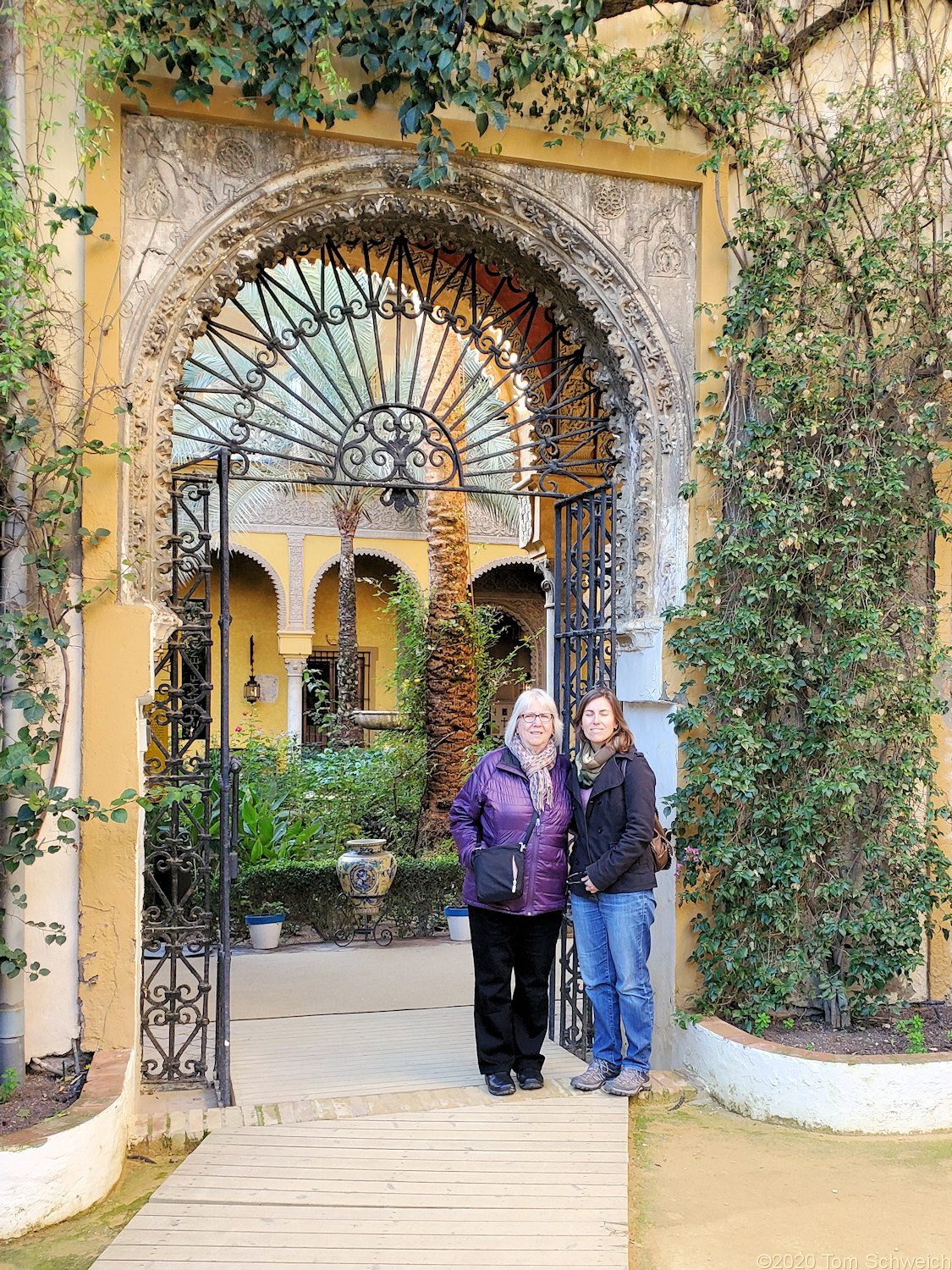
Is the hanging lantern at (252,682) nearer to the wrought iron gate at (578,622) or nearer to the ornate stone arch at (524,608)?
the ornate stone arch at (524,608)

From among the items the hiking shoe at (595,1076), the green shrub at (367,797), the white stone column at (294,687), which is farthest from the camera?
the white stone column at (294,687)

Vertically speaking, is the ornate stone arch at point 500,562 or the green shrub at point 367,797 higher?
the ornate stone arch at point 500,562

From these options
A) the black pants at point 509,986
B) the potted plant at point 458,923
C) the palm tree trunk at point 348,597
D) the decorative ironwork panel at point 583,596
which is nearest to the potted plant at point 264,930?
the potted plant at point 458,923

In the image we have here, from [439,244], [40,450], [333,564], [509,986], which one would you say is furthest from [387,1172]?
[333,564]

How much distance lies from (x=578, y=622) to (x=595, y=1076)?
2135 millimetres

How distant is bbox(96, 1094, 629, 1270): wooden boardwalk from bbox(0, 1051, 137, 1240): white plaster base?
237 mm

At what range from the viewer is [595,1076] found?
4289 mm

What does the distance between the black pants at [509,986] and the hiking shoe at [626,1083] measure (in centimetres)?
31

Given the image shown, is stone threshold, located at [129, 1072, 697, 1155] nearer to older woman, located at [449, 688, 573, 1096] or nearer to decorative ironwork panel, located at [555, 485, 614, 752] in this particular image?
older woman, located at [449, 688, 573, 1096]

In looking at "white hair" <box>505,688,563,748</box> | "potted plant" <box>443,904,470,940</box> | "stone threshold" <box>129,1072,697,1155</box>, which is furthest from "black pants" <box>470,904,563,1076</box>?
"potted plant" <box>443,904,470,940</box>

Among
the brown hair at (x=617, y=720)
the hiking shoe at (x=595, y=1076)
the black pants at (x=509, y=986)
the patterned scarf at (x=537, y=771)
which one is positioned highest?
the brown hair at (x=617, y=720)

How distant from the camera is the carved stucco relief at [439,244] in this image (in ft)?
13.7

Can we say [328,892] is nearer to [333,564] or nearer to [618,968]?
[618,968]

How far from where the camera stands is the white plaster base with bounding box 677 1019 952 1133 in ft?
13.3
